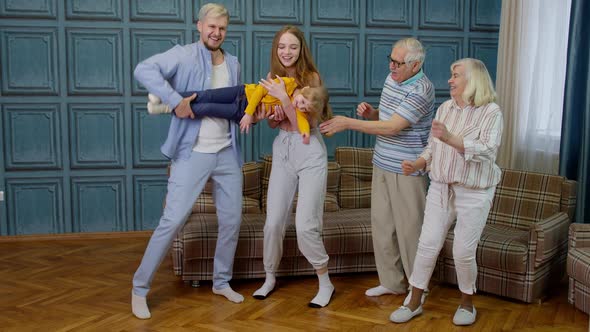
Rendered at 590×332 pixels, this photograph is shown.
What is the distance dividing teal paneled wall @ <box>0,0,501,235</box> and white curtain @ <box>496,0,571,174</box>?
2.89 ft

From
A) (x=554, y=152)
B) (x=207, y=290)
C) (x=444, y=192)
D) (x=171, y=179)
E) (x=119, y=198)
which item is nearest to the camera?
(x=444, y=192)

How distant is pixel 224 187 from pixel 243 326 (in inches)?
29.9

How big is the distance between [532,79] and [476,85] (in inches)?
83.6

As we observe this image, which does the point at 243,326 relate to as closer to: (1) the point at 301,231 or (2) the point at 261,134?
(1) the point at 301,231

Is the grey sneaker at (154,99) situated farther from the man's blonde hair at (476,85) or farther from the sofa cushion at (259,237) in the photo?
the man's blonde hair at (476,85)

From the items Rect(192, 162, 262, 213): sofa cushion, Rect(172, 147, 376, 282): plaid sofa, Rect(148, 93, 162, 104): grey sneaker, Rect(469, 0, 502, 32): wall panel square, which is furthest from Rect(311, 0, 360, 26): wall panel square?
Rect(148, 93, 162, 104): grey sneaker

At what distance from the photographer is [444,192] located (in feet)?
10.9

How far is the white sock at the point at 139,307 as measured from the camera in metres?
3.53

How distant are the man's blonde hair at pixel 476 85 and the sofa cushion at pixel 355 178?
5.43ft

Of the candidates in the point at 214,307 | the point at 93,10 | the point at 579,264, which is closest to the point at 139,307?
the point at 214,307

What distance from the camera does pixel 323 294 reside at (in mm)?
3779

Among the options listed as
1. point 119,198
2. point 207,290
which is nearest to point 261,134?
point 119,198

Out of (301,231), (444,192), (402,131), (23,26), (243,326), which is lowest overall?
(243,326)

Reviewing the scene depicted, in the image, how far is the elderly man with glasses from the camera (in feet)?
11.7
